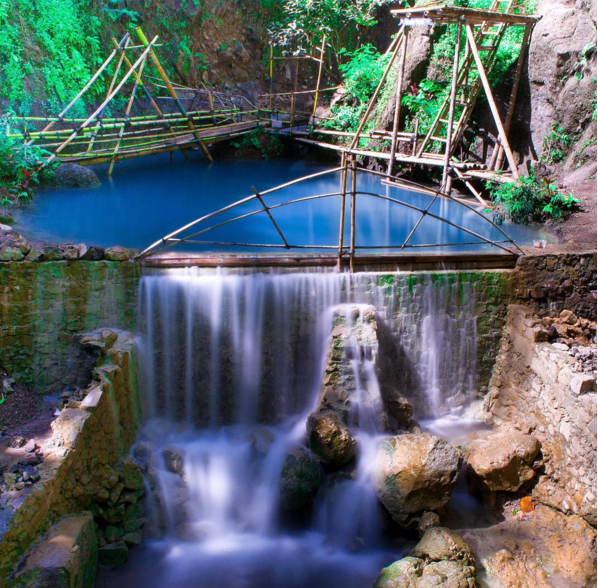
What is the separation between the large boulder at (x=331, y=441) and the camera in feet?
20.1

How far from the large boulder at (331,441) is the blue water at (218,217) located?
3.66 m

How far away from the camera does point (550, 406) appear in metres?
6.76

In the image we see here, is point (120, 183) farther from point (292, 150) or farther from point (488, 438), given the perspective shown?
point (488, 438)

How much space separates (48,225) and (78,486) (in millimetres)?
5987

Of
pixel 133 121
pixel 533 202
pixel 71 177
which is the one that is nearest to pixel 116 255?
pixel 71 177

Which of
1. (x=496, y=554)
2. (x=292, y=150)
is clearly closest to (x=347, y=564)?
(x=496, y=554)

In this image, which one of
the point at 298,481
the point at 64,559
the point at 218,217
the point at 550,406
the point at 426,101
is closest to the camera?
the point at 64,559

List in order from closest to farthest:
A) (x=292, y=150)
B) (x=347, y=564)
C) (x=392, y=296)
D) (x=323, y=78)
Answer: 1. (x=347, y=564)
2. (x=392, y=296)
3. (x=292, y=150)
4. (x=323, y=78)

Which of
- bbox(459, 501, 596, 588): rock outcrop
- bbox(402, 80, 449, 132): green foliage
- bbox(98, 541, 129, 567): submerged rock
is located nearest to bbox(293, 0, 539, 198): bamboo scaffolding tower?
bbox(402, 80, 449, 132): green foliage

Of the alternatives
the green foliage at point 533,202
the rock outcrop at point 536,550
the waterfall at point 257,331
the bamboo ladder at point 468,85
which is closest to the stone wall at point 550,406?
the rock outcrop at point 536,550

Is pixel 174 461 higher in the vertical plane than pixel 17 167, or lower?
lower

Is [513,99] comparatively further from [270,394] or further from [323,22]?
[323,22]

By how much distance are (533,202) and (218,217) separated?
20.4 ft

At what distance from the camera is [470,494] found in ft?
21.4
